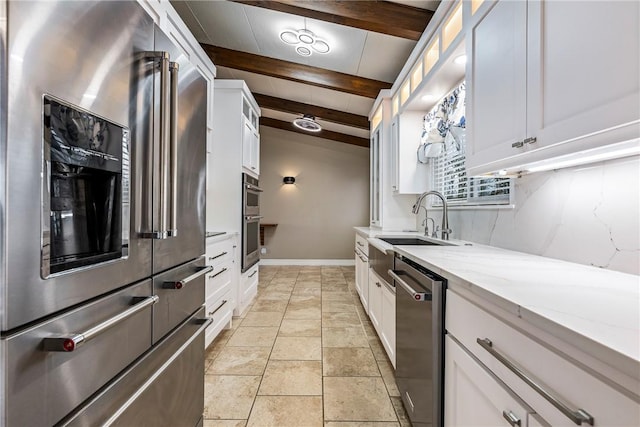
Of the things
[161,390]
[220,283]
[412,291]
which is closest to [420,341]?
[412,291]

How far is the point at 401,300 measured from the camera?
1.61 metres

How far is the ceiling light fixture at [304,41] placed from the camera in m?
2.85

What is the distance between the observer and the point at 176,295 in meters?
1.16

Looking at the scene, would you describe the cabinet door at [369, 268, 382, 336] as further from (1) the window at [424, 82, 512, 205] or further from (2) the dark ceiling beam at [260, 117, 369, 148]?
(2) the dark ceiling beam at [260, 117, 369, 148]

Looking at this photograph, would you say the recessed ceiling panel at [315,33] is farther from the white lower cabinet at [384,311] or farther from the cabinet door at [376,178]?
the white lower cabinet at [384,311]

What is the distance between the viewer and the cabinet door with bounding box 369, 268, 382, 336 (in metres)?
2.39

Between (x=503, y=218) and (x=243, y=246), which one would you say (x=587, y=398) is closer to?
(x=503, y=218)

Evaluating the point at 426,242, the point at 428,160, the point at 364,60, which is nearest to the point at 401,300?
the point at 426,242

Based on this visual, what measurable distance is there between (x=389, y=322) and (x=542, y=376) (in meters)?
1.47

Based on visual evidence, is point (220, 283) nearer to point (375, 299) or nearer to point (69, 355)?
point (375, 299)

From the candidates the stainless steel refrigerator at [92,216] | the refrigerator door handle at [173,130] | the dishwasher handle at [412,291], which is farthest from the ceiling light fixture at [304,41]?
the dishwasher handle at [412,291]

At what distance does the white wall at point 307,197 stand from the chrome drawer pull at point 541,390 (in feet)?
18.2

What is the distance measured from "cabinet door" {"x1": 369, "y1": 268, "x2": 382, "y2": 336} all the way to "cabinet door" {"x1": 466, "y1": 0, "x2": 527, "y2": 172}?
127cm

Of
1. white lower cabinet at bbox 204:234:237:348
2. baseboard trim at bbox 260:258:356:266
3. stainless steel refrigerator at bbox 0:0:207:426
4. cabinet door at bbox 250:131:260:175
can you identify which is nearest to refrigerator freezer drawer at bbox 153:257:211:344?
stainless steel refrigerator at bbox 0:0:207:426
